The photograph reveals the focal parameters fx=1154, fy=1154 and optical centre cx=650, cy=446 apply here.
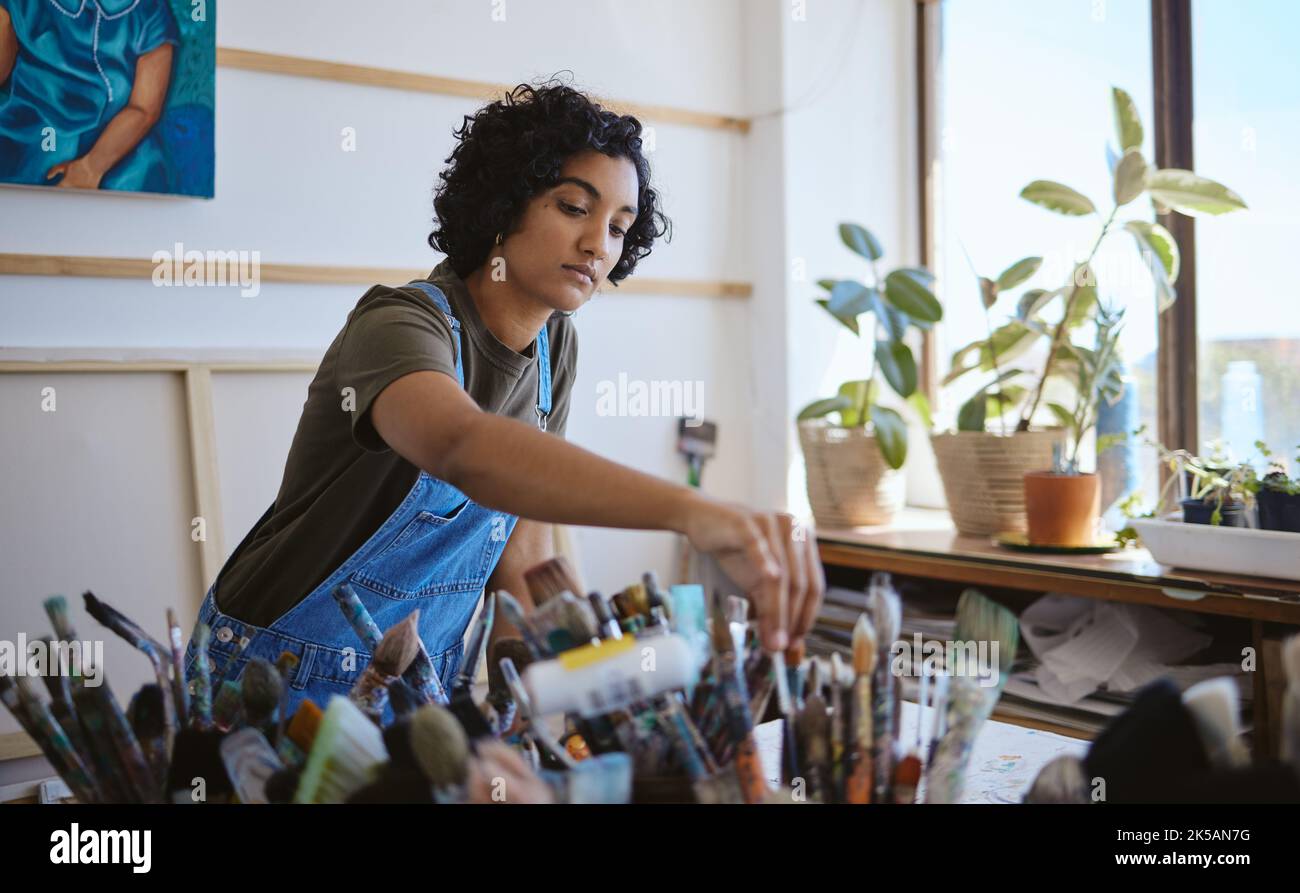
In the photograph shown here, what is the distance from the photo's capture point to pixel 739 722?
815 millimetres

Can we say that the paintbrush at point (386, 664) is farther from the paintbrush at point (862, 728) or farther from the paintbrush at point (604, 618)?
the paintbrush at point (862, 728)

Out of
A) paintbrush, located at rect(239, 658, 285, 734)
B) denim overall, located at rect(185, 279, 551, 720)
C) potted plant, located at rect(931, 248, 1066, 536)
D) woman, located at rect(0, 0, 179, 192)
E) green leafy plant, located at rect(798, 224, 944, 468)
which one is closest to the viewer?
paintbrush, located at rect(239, 658, 285, 734)

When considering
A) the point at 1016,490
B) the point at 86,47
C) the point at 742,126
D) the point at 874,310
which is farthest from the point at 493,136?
the point at 742,126

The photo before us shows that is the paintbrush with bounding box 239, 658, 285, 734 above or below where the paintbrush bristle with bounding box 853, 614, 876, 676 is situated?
below

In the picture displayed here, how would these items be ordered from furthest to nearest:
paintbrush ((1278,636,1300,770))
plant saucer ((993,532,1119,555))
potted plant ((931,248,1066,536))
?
potted plant ((931,248,1066,536))
plant saucer ((993,532,1119,555))
paintbrush ((1278,636,1300,770))

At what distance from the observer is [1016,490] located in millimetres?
2582

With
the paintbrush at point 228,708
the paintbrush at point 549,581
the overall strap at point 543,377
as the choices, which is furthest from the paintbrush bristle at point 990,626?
the overall strap at point 543,377

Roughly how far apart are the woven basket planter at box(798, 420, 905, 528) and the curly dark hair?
1.41m

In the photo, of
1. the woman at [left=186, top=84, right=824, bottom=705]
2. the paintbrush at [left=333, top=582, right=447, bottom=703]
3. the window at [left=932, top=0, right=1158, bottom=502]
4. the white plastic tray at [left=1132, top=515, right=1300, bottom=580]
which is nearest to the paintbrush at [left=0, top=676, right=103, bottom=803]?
the paintbrush at [left=333, top=582, right=447, bottom=703]

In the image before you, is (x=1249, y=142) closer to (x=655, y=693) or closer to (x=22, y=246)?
(x=655, y=693)

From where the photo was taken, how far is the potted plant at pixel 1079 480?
236 cm

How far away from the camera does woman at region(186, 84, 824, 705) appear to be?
1.15 m

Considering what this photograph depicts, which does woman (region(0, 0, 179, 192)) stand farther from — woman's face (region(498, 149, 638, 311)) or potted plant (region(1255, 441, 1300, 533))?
potted plant (region(1255, 441, 1300, 533))

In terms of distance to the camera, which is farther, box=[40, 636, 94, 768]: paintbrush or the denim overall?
the denim overall
